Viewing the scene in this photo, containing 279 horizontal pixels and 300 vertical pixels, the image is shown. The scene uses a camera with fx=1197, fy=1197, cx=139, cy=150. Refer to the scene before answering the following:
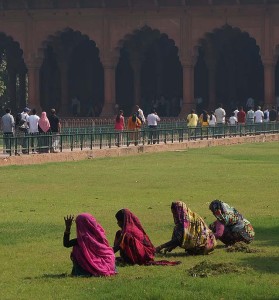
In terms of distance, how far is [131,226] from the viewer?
12086mm

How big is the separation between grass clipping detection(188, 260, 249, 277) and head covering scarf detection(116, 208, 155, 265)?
592 mm

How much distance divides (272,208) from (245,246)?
4606 millimetres

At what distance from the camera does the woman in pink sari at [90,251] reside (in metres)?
11.3

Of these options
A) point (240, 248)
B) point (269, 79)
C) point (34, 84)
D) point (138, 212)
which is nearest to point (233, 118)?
point (269, 79)

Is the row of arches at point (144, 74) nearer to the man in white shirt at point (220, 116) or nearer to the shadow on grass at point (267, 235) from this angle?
the man in white shirt at point (220, 116)

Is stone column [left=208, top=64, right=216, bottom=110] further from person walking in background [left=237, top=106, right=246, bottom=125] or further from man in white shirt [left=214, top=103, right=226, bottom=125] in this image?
man in white shirt [left=214, top=103, right=226, bottom=125]

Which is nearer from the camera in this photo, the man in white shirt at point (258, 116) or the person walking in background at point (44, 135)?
the person walking in background at point (44, 135)

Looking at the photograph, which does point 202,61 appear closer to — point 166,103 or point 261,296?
point 166,103

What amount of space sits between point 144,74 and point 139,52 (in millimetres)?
4018

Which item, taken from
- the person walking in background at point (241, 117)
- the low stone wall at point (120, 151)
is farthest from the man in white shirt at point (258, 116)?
the low stone wall at point (120, 151)

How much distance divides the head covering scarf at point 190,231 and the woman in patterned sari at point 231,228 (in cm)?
58

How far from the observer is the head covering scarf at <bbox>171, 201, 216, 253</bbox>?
12656 mm

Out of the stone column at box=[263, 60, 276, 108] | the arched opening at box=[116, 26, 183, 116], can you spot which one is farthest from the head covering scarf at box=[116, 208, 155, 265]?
the arched opening at box=[116, 26, 183, 116]

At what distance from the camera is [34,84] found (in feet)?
174
